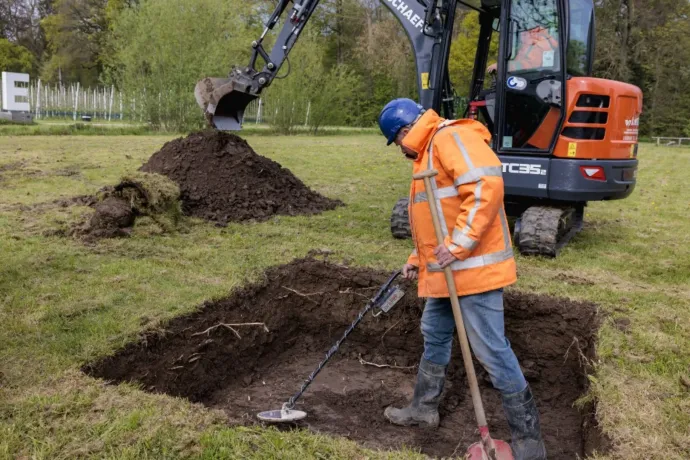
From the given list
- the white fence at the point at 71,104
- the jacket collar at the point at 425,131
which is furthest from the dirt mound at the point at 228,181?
the white fence at the point at 71,104

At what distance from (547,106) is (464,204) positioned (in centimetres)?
429

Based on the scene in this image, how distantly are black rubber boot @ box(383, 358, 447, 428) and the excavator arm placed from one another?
4071 millimetres

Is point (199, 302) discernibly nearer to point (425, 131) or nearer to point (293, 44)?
point (425, 131)

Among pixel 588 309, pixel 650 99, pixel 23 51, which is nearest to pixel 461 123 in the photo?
pixel 588 309

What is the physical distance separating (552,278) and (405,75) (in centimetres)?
3125

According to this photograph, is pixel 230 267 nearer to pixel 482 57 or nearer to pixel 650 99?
pixel 482 57

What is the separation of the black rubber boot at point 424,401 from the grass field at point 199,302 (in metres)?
0.97

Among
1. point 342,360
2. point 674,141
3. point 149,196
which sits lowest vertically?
point 342,360

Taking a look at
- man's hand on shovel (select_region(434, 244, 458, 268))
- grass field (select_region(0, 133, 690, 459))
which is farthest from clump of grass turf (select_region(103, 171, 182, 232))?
man's hand on shovel (select_region(434, 244, 458, 268))

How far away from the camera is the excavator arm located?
23.1ft

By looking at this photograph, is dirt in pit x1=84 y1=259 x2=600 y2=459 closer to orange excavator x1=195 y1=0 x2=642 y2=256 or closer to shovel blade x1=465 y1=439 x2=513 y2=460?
shovel blade x1=465 y1=439 x2=513 y2=460

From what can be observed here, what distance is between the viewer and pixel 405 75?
35.6 meters

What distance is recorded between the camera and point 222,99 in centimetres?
838

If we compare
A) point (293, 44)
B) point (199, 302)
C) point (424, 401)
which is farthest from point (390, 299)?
point (293, 44)
